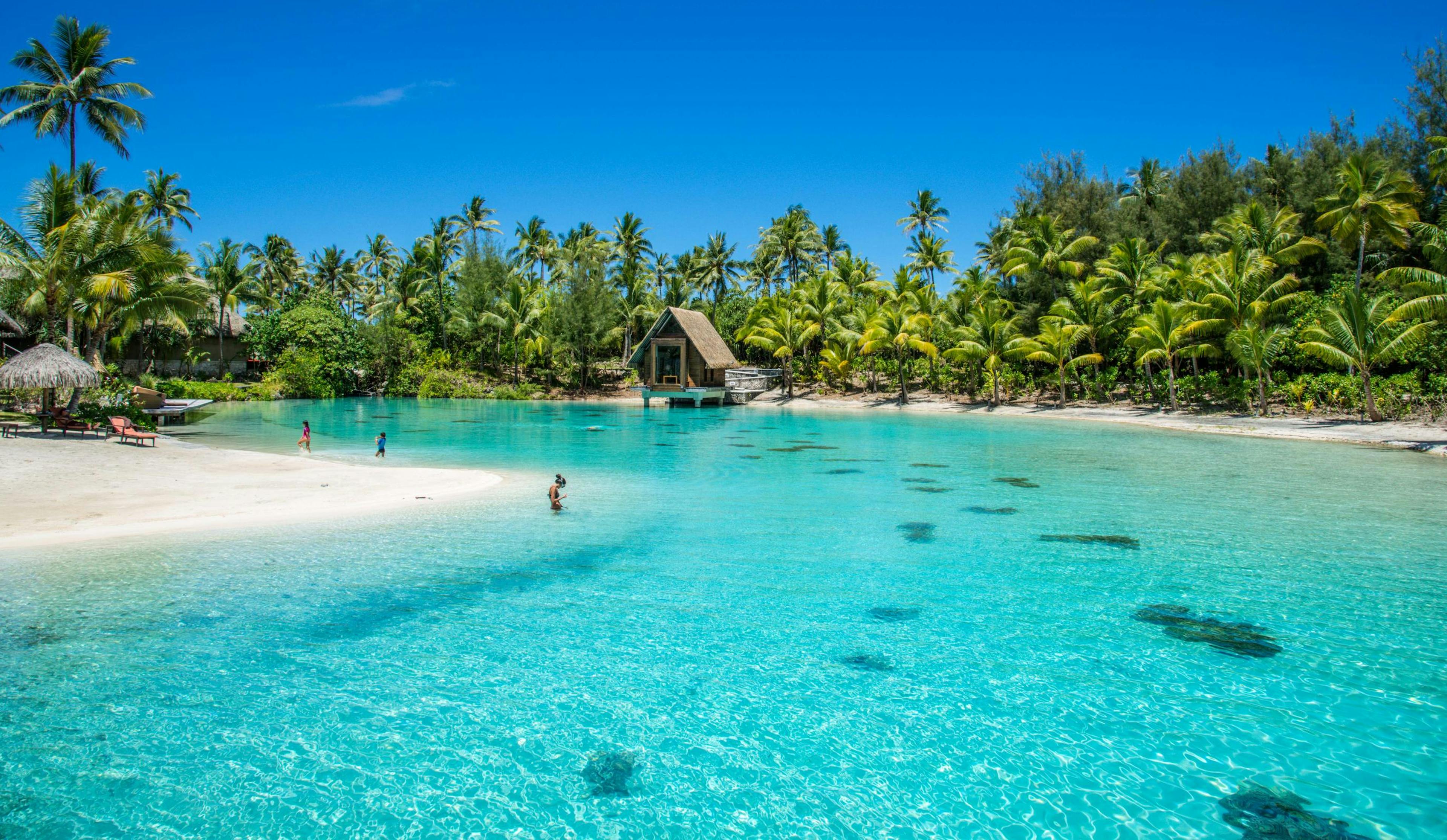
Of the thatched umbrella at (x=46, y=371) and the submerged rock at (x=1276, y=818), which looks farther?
the thatched umbrella at (x=46, y=371)

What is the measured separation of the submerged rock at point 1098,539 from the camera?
34.2 feet

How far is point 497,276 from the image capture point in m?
52.2

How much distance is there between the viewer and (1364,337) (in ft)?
72.3

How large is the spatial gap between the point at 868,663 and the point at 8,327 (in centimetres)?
2840

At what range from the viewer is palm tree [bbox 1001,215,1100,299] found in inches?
1470

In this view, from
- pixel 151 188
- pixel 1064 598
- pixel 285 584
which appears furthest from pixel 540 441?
pixel 151 188

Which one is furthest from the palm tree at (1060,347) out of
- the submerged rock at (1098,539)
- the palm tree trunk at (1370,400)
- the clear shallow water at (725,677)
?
the submerged rock at (1098,539)

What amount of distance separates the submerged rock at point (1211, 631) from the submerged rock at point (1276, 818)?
231cm

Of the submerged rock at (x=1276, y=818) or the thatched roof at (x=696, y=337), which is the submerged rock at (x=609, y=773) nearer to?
the submerged rock at (x=1276, y=818)

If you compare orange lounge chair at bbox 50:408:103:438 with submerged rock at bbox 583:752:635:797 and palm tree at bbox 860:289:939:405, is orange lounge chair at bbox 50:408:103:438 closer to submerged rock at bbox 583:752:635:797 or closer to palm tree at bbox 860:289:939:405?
submerged rock at bbox 583:752:635:797

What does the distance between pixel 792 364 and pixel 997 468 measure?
105 ft

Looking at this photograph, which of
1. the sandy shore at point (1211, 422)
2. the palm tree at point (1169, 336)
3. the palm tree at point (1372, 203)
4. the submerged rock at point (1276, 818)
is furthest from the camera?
the palm tree at point (1169, 336)

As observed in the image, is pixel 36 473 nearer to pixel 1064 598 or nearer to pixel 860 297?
pixel 1064 598

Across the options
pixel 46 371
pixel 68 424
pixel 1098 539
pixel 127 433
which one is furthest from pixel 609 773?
pixel 68 424
